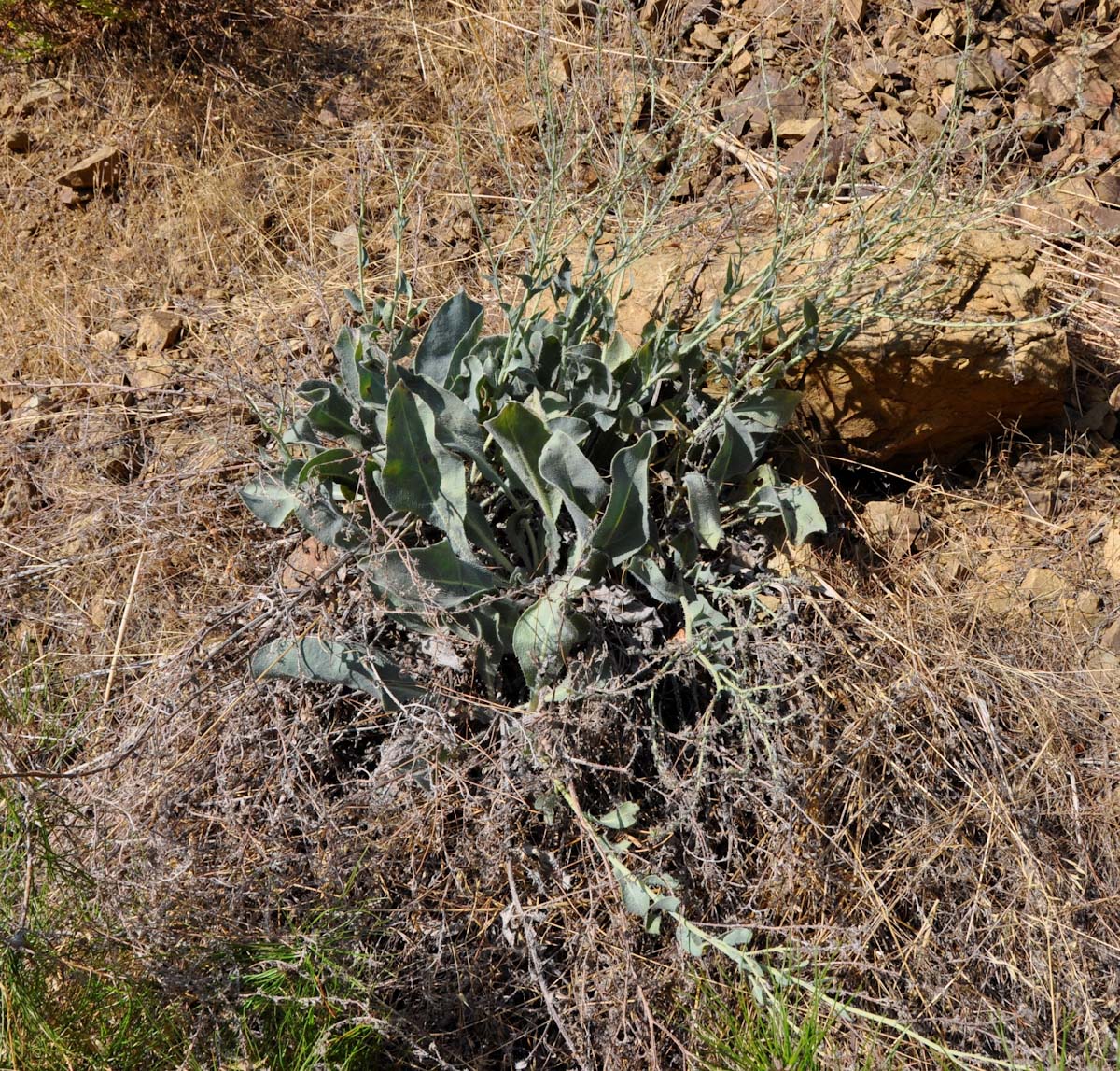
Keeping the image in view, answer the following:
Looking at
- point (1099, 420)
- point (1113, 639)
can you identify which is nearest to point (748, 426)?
point (1113, 639)

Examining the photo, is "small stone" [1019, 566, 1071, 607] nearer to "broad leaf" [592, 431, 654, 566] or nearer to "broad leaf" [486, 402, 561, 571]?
"broad leaf" [592, 431, 654, 566]

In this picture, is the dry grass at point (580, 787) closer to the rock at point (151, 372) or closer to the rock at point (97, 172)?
the rock at point (151, 372)

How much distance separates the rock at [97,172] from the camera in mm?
3582

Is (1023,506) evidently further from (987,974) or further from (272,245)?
(272,245)

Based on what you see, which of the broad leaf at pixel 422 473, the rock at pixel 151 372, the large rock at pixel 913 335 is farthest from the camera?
the rock at pixel 151 372

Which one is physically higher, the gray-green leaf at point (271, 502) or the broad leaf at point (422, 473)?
the broad leaf at point (422, 473)

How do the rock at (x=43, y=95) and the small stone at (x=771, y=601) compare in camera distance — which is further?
the rock at (x=43, y=95)

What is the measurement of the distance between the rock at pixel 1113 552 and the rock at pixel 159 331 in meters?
2.63

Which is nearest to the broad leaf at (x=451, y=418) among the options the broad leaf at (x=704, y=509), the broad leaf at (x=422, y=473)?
the broad leaf at (x=422, y=473)

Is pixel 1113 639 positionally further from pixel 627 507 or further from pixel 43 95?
pixel 43 95

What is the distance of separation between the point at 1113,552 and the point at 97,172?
3.31 metres

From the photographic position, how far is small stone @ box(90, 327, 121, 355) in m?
3.21

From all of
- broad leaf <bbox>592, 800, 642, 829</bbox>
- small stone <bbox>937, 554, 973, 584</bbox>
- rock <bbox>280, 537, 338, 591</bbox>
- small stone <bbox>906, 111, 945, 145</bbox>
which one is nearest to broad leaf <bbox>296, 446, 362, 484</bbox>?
rock <bbox>280, 537, 338, 591</bbox>

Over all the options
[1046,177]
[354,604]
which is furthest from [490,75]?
[354,604]
